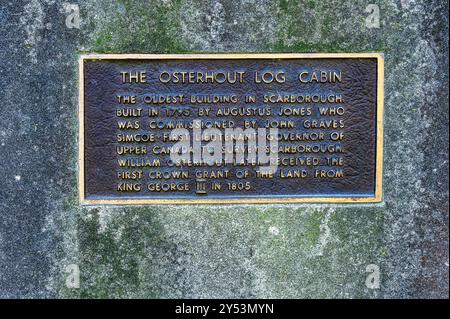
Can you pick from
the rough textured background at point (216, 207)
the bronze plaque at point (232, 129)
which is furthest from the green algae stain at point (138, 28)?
the bronze plaque at point (232, 129)

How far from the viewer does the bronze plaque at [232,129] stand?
12.2ft

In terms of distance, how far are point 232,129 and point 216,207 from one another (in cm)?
61

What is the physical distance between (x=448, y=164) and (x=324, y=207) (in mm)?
1017

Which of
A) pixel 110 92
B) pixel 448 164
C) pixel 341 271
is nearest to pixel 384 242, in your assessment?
pixel 341 271

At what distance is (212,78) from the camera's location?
3.74m

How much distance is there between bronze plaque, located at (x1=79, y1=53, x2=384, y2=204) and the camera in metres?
3.73

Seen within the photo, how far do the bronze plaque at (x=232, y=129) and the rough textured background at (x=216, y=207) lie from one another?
10 cm

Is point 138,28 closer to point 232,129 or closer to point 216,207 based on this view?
point 232,129

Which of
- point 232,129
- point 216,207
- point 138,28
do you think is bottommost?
point 216,207

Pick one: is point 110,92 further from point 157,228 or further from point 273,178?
point 273,178

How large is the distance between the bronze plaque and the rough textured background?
0.10 m

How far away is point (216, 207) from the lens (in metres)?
3.77

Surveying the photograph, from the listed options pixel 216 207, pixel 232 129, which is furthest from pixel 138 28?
pixel 216 207

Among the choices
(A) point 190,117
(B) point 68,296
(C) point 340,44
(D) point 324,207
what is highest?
(C) point 340,44
